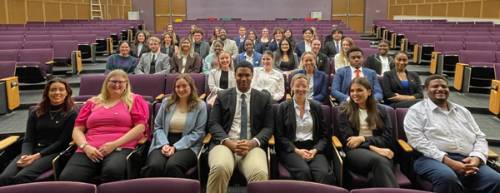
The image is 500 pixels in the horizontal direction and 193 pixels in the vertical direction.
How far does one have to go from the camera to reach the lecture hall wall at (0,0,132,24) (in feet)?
43.8

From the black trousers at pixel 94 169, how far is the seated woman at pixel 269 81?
7.16 ft

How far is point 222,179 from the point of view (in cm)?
305

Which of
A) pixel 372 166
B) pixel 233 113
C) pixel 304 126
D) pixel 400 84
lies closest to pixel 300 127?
pixel 304 126

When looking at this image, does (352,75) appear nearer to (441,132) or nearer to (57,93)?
(441,132)

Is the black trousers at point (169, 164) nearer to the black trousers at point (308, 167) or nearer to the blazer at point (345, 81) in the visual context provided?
the black trousers at point (308, 167)

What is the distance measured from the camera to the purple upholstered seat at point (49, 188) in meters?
1.78

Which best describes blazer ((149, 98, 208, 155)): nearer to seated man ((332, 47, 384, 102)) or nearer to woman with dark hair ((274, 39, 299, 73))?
seated man ((332, 47, 384, 102))

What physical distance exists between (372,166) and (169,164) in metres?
1.48

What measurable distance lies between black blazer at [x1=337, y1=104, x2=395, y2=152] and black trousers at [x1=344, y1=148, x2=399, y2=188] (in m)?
0.13

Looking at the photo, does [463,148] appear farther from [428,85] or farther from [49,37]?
[49,37]

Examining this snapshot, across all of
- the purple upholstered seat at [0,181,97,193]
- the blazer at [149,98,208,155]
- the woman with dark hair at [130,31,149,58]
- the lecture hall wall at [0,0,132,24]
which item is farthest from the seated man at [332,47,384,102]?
the lecture hall wall at [0,0,132,24]

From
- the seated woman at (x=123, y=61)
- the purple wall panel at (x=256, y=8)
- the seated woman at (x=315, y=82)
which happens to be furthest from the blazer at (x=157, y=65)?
the purple wall panel at (x=256, y=8)

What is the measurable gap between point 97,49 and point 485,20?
11.6m

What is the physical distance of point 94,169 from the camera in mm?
3152
